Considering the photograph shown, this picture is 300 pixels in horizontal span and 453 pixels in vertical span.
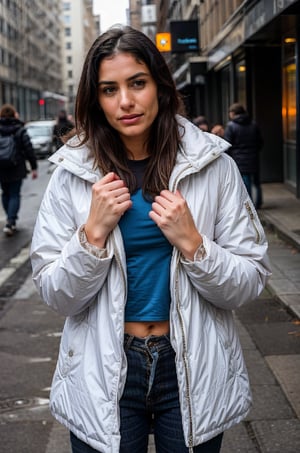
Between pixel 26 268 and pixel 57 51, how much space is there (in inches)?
4515

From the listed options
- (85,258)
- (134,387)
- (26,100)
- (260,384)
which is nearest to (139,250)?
(85,258)

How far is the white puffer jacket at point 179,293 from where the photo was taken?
2260mm

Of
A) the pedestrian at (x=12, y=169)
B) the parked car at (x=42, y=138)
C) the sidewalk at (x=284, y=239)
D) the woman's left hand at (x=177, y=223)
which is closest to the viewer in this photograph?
the woman's left hand at (x=177, y=223)

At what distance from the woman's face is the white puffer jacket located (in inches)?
5.9

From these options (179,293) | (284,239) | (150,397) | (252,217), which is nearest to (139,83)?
(252,217)

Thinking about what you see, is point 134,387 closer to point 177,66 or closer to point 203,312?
point 203,312

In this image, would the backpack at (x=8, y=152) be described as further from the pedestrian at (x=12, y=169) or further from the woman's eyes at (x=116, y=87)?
the woman's eyes at (x=116, y=87)

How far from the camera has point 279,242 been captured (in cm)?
1122

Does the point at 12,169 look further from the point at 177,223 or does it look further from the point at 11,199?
the point at 177,223

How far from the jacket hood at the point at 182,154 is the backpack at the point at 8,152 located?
415 inches

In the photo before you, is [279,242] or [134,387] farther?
[279,242]

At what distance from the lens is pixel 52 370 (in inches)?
226

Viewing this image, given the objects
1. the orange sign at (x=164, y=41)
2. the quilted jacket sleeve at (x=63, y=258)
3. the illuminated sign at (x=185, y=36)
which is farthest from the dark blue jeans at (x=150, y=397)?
the orange sign at (x=164, y=41)

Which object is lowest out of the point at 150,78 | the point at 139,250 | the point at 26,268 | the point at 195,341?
the point at 26,268
